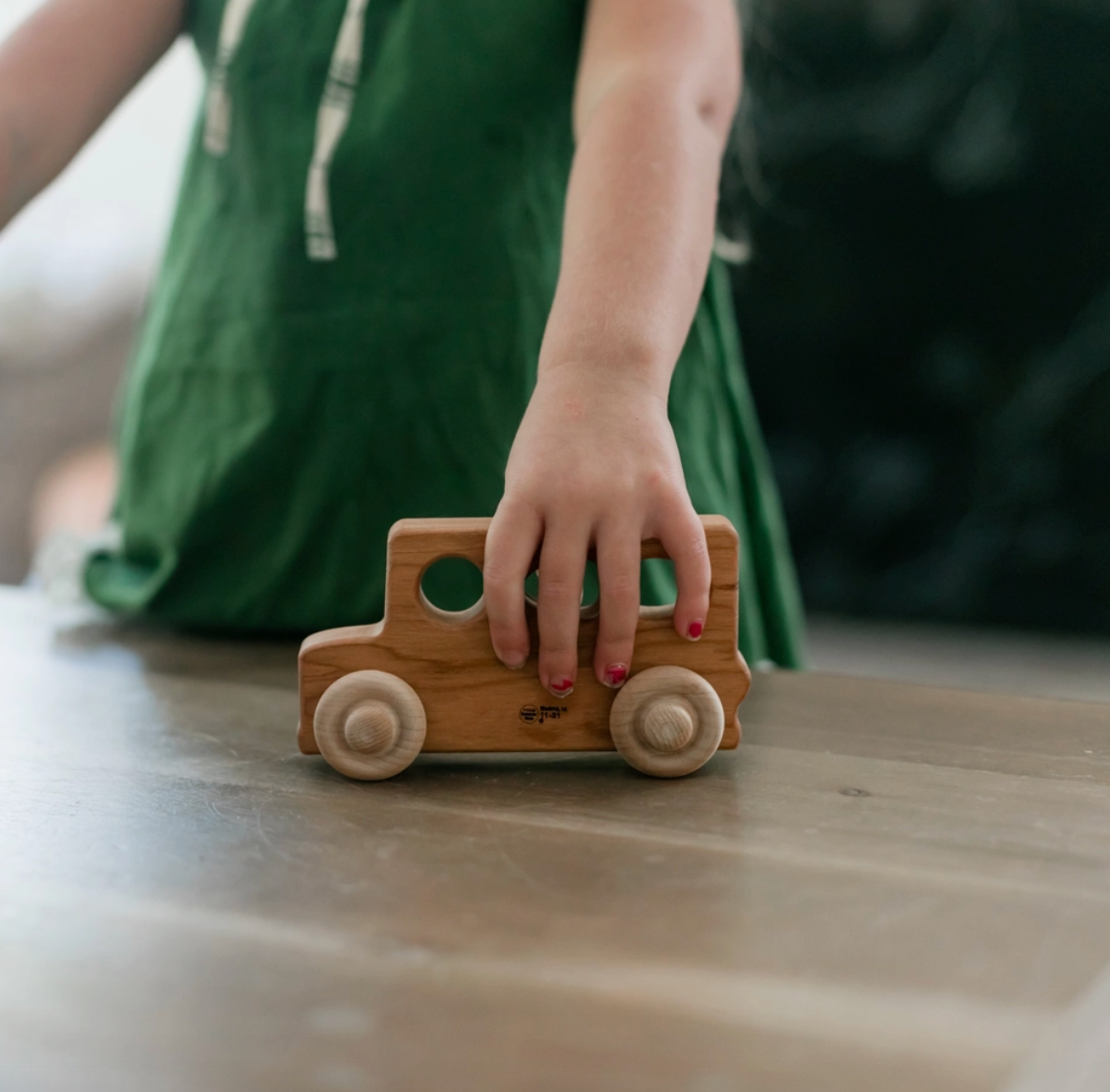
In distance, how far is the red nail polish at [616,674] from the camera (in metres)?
0.55

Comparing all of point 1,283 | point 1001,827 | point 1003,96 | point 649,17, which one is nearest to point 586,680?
point 1001,827

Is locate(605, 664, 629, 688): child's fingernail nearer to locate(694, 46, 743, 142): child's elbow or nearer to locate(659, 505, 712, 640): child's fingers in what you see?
locate(659, 505, 712, 640): child's fingers

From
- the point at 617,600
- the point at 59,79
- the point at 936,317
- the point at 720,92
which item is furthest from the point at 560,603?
the point at 936,317

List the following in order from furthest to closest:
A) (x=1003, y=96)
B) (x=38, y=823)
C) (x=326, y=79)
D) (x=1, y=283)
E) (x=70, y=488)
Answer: (x=70, y=488), (x=1, y=283), (x=1003, y=96), (x=326, y=79), (x=38, y=823)

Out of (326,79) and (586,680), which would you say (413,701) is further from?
(326,79)

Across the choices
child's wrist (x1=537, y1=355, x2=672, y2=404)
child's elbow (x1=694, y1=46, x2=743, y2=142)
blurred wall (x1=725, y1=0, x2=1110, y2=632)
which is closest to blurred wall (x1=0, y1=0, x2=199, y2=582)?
blurred wall (x1=725, y1=0, x2=1110, y2=632)

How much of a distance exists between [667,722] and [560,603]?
77 mm

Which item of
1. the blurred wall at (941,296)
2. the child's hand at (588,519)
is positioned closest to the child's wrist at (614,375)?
the child's hand at (588,519)

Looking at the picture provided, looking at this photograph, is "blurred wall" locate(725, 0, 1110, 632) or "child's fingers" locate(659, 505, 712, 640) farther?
"blurred wall" locate(725, 0, 1110, 632)

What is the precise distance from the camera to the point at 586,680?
567 millimetres

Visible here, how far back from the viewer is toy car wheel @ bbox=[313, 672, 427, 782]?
542 millimetres

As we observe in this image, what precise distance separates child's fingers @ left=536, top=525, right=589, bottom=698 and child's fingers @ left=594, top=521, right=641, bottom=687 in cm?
1

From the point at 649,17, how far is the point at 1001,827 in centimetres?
49

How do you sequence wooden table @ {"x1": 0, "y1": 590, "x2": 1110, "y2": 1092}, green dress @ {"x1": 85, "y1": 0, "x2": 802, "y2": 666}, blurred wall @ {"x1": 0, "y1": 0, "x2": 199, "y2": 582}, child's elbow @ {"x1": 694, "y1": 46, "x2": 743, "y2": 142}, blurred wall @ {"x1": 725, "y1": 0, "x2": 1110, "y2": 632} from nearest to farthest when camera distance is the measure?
wooden table @ {"x1": 0, "y1": 590, "x2": 1110, "y2": 1092} → child's elbow @ {"x1": 694, "y1": 46, "x2": 743, "y2": 142} → green dress @ {"x1": 85, "y1": 0, "x2": 802, "y2": 666} → blurred wall @ {"x1": 725, "y1": 0, "x2": 1110, "y2": 632} → blurred wall @ {"x1": 0, "y1": 0, "x2": 199, "y2": 582}
